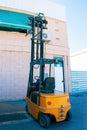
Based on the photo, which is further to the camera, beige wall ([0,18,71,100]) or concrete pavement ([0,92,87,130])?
beige wall ([0,18,71,100])

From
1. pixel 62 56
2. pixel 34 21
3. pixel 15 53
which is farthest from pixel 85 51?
pixel 34 21

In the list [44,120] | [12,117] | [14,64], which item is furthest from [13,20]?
[44,120]

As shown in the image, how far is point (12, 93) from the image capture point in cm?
1043

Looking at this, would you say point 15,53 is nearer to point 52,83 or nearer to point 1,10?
point 1,10

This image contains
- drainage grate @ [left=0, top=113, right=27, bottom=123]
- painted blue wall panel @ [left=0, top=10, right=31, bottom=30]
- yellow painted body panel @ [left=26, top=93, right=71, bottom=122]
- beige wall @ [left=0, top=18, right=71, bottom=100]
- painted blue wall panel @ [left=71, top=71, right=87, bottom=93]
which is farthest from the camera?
painted blue wall panel @ [left=71, top=71, right=87, bottom=93]

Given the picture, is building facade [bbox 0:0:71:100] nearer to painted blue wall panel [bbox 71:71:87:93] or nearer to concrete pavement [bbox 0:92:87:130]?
painted blue wall panel [bbox 71:71:87:93]

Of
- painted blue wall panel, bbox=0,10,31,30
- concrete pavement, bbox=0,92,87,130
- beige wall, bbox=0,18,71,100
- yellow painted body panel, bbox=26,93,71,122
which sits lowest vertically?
concrete pavement, bbox=0,92,87,130

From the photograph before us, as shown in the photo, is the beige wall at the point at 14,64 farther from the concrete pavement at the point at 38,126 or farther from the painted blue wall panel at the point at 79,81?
the concrete pavement at the point at 38,126

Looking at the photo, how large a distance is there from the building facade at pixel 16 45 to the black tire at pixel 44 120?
5300 mm

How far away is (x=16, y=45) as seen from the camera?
10906 millimetres

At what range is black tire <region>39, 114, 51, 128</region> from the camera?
5.14m

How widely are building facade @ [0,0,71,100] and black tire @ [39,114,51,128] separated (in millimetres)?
5300

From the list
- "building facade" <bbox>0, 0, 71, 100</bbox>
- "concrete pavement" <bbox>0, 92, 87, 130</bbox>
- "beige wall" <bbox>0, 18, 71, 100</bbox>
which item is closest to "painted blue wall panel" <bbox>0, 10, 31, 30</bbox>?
"building facade" <bbox>0, 0, 71, 100</bbox>

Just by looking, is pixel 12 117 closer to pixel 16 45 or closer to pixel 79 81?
pixel 16 45
